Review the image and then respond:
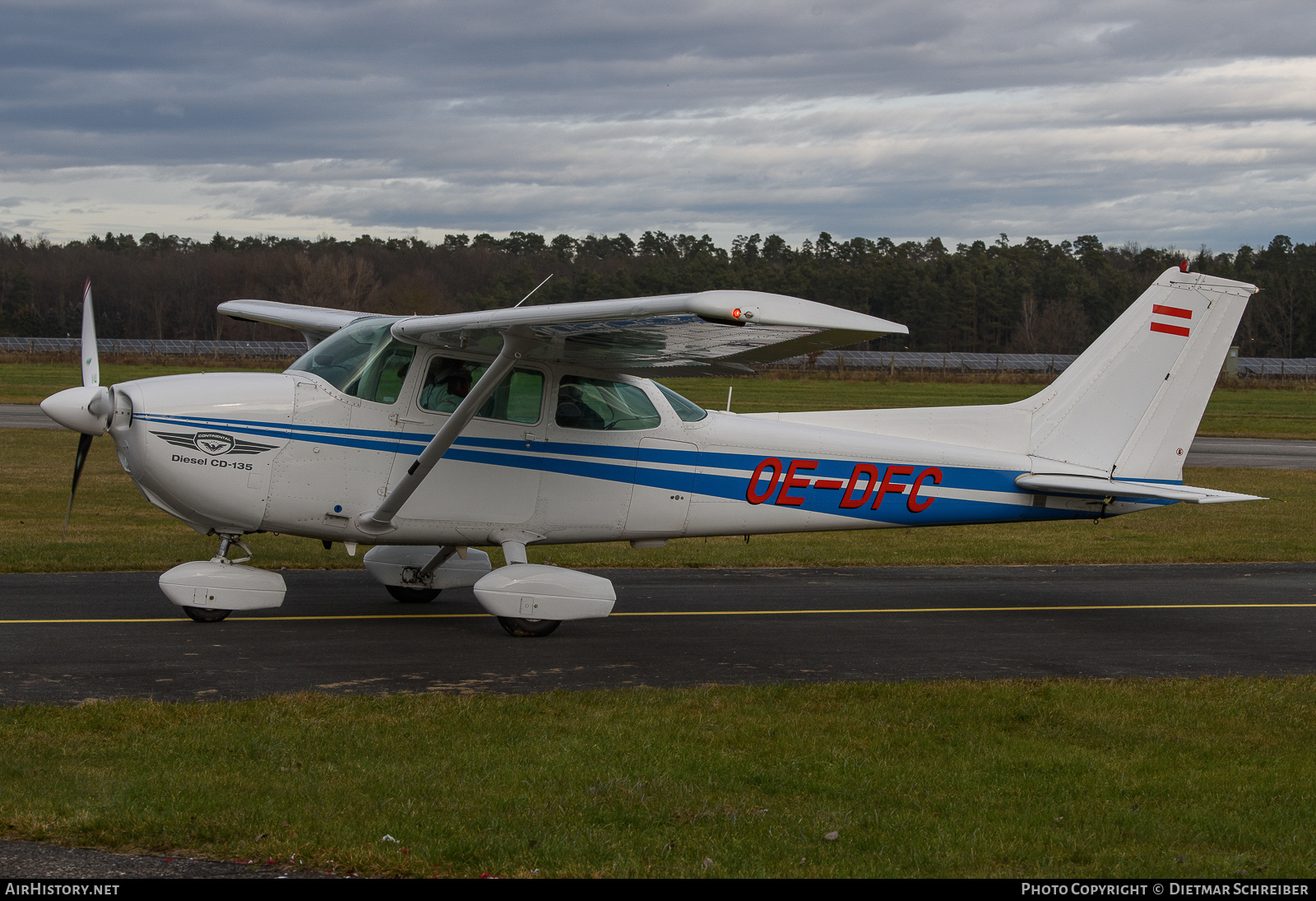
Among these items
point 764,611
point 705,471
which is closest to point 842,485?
point 705,471

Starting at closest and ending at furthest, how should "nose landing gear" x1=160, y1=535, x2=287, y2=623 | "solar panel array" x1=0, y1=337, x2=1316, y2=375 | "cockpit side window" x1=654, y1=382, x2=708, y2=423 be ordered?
"nose landing gear" x1=160, y1=535, x2=287, y2=623 → "cockpit side window" x1=654, y1=382, x2=708, y2=423 → "solar panel array" x1=0, y1=337, x2=1316, y2=375

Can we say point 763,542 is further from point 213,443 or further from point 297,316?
point 213,443

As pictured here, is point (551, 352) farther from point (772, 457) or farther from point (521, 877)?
point (521, 877)

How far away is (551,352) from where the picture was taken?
381 inches

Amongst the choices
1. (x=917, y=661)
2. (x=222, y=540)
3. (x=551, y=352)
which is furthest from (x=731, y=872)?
(x=222, y=540)

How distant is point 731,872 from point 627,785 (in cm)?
112

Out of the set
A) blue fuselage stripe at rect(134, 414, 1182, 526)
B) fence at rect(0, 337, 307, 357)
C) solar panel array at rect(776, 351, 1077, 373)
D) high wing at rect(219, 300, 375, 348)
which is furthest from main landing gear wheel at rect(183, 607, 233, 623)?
solar panel array at rect(776, 351, 1077, 373)

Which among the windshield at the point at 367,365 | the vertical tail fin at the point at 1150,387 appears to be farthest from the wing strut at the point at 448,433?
the vertical tail fin at the point at 1150,387

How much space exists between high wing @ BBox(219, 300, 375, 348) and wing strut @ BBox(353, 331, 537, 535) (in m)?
2.76

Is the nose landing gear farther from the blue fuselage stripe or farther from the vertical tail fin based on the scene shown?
the vertical tail fin

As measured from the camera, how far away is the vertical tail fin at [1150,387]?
37.1 ft

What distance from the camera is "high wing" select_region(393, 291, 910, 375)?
7023 mm

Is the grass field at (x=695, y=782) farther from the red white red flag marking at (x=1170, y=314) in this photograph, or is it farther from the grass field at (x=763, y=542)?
the grass field at (x=763, y=542)

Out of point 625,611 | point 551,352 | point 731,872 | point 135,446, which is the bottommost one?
point 625,611
